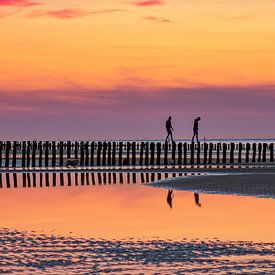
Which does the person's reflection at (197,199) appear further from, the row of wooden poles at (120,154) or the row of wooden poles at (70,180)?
the row of wooden poles at (120,154)

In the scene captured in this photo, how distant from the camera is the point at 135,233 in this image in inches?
682

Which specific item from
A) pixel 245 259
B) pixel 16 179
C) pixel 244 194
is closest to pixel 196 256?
pixel 245 259

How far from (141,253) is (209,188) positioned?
1636 centimetres

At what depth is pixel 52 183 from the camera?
119 feet

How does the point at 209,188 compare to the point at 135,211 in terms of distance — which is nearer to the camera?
the point at 135,211

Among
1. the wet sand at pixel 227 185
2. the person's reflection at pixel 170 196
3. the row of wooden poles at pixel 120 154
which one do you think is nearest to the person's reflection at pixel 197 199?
the person's reflection at pixel 170 196

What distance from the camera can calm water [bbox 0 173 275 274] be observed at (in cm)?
1343

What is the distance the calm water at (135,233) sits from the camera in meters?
13.4

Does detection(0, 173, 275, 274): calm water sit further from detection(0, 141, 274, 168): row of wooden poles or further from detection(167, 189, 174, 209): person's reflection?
detection(0, 141, 274, 168): row of wooden poles

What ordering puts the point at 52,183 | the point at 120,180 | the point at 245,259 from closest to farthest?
the point at 245,259
the point at 52,183
the point at 120,180

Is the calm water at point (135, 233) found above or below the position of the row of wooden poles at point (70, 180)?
above

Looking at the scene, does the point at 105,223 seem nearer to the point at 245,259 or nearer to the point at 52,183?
the point at 245,259

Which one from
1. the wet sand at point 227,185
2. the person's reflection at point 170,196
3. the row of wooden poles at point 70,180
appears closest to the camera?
the person's reflection at point 170,196

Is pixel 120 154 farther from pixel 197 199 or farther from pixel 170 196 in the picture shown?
pixel 197 199
